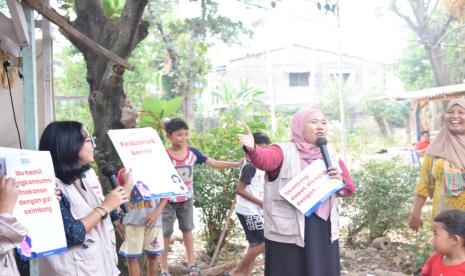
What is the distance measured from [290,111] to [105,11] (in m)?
25.8

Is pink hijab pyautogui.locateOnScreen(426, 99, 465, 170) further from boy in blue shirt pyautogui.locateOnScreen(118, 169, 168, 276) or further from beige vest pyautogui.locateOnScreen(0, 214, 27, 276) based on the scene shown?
beige vest pyautogui.locateOnScreen(0, 214, 27, 276)

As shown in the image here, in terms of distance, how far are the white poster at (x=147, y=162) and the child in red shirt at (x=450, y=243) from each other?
158 centimetres

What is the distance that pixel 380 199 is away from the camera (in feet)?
21.8

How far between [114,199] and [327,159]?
1.59 meters

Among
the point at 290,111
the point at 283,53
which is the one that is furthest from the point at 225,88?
the point at 283,53

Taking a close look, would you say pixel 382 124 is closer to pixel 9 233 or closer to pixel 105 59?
pixel 105 59

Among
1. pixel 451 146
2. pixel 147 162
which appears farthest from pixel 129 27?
pixel 451 146

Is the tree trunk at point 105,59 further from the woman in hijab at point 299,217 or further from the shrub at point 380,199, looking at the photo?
the shrub at point 380,199

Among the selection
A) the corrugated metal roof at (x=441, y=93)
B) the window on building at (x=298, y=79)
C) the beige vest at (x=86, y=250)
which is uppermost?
the window on building at (x=298, y=79)

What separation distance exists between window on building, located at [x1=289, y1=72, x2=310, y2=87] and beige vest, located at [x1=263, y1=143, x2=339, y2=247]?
98.6 ft

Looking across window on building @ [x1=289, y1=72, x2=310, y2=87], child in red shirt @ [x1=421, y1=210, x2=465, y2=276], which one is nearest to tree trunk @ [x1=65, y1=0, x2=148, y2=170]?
child in red shirt @ [x1=421, y1=210, x2=465, y2=276]

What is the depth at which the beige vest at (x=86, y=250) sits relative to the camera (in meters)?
2.76

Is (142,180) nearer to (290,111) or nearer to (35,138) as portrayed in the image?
(35,138)

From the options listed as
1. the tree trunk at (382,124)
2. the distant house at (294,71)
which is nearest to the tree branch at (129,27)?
the tree trunk at (382,124)
